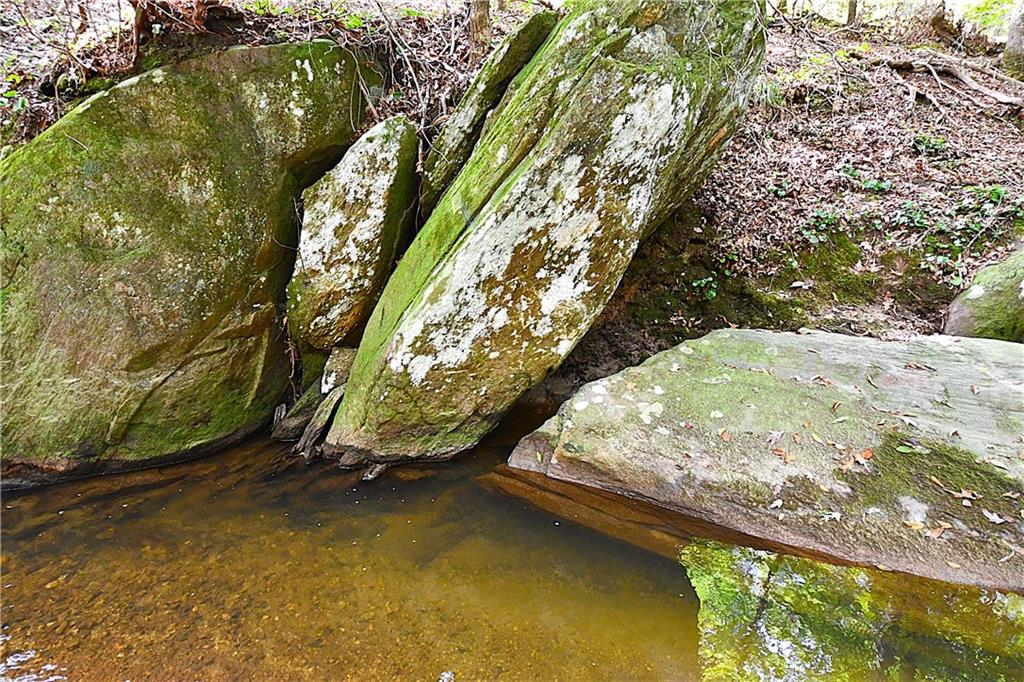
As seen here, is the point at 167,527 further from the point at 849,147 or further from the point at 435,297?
the point at 849,147

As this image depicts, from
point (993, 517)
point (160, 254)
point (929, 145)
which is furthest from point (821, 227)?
point (160, 254)

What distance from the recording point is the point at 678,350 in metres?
5.43

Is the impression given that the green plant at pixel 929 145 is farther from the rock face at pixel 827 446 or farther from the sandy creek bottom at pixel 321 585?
the sandy creek bottom at pixel 321 585

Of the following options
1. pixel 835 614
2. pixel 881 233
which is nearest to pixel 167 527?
pixel 835 614

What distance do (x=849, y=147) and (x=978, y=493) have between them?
530 centimetres

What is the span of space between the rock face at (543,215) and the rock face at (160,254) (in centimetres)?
131

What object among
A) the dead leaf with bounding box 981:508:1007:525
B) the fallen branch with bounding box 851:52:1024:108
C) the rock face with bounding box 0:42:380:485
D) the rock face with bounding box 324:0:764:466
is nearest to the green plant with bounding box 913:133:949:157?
the fallen branch with bounding box 851:52:1024:108

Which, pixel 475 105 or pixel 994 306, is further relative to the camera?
pixel 475 105

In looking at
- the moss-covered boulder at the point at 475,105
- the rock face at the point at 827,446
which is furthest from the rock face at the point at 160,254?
the rock face at the point at 827,446

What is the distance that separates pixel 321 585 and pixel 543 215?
3.31m

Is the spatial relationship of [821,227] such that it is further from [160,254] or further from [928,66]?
[160,254]

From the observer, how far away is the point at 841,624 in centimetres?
371

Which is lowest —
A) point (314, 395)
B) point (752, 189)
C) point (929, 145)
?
point (314, 395)

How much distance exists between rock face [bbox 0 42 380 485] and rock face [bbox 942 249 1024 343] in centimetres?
643
